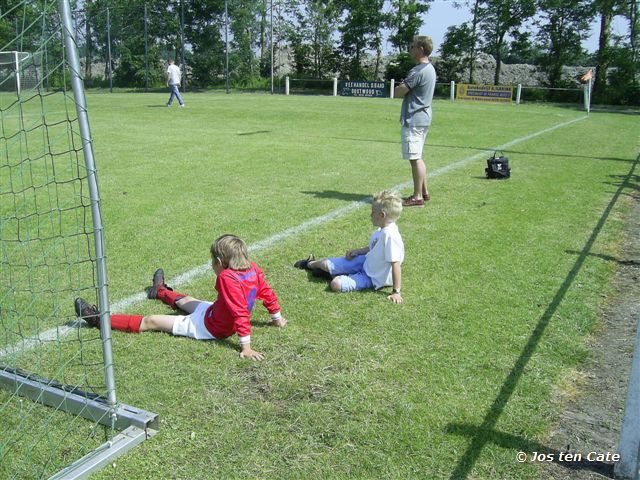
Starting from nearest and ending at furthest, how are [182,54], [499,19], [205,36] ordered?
[182,54] < [205,36] < [499,19]

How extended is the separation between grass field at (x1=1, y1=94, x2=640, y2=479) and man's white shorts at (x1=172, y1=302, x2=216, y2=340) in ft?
0.23

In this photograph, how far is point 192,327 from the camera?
384cm

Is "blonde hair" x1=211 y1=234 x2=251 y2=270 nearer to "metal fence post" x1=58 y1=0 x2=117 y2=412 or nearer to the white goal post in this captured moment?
"metal fence post" x1=58 y1=0 x2=117 y2=412

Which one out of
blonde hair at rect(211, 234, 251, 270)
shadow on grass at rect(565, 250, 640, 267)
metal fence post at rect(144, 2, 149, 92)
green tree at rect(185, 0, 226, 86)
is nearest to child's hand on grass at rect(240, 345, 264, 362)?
blonde hair at rect(211, 234, 251, 270)

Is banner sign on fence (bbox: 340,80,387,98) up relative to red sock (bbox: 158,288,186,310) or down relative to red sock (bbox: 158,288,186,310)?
up

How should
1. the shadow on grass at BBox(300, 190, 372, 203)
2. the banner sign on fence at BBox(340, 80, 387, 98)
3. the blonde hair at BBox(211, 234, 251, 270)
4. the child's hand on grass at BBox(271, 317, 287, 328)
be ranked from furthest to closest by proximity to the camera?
the banner sign on fence at BBox(340, 80, 387, 98), the shadow on grass at BBox(300, 190, 372, 203), the child's hand on grass at BBox(271, 317, 287, 328), the blonde hair at BBox(211, 234, 251, 270)

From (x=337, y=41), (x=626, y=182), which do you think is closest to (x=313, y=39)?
(x=337, y=41)

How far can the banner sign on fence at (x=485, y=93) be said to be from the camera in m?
33.7

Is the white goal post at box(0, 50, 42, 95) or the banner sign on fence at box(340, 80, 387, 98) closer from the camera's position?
the white goal post at box(0, 50, 42, 95)

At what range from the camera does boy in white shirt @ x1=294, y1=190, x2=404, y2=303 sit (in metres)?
4.48

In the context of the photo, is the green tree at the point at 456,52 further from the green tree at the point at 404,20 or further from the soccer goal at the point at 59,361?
the soccer goal at the point at 59,361

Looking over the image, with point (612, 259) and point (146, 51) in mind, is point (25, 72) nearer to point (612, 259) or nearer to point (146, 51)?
point (612, 259)

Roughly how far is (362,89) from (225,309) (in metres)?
34.1

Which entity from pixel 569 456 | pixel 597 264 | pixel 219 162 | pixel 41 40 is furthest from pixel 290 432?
pixel 219 162
